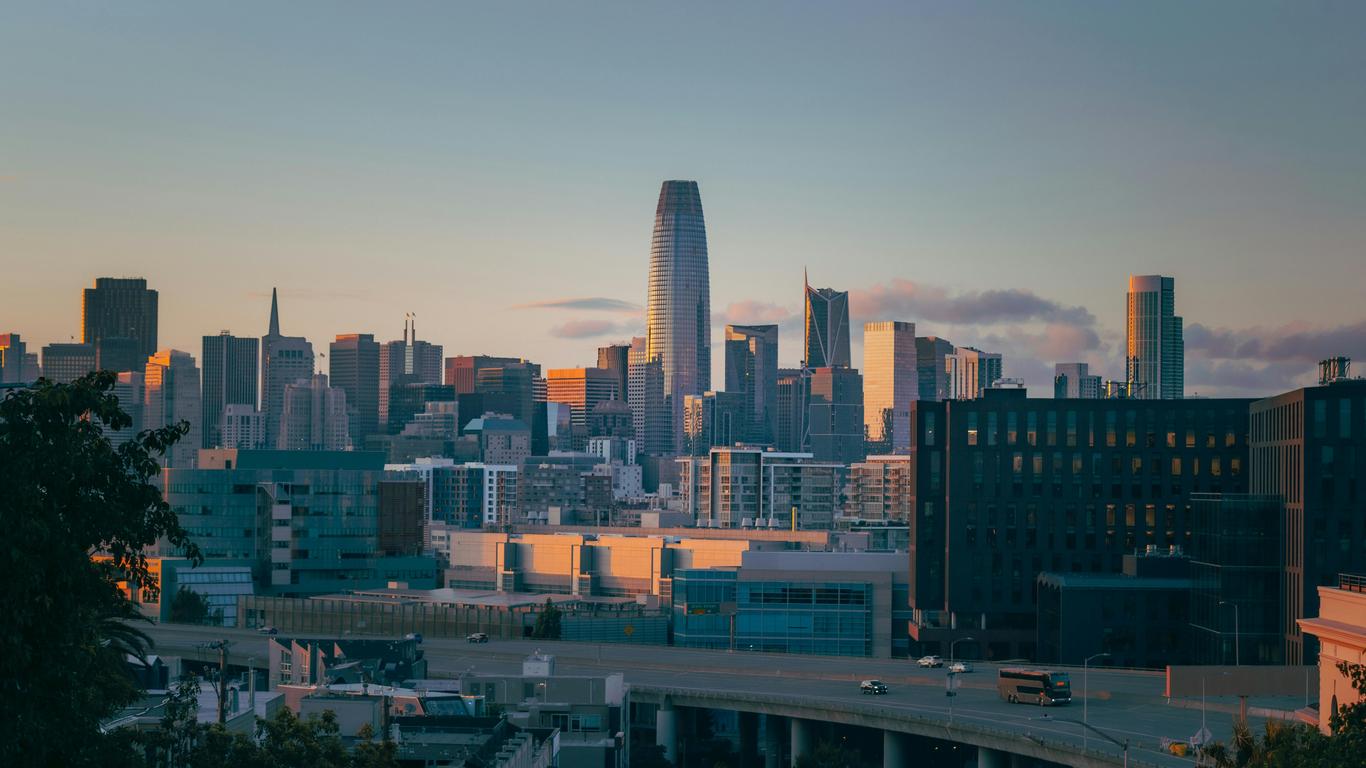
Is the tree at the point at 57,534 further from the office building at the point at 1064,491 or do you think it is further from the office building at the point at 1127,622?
the office building at the point at 1064,491

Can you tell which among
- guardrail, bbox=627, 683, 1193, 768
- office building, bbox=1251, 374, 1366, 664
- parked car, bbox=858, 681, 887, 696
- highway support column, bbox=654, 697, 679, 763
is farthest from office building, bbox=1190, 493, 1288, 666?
highway support column, bbox=654, 697, 679, 763

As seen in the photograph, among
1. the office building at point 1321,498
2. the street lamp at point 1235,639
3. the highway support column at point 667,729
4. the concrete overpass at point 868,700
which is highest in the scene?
the office building at point 1321,498

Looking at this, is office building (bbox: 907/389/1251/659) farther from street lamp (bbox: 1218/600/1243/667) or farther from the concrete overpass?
street lamp (bbox: 1218/600/1243/667)

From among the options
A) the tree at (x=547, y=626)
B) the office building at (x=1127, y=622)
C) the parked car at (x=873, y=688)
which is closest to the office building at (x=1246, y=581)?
the office building at (x=1127, y=622)

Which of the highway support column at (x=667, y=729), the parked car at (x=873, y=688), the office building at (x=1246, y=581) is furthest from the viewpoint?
the office building at (x=1246, y=581)

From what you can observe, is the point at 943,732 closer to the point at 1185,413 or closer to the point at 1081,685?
the point at 1081,685
